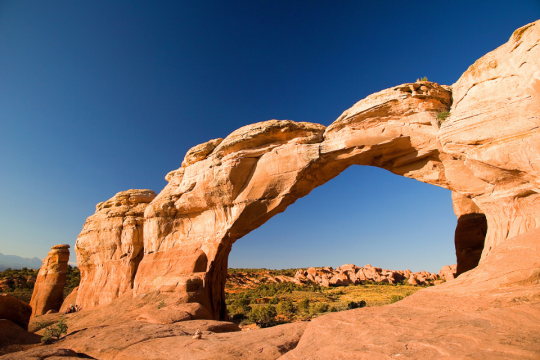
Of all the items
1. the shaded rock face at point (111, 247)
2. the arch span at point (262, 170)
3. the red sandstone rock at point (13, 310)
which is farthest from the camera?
the shaded rock face at point (111, 247)

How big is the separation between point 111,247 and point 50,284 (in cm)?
666

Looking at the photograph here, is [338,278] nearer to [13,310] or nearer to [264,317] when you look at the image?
[264,317]

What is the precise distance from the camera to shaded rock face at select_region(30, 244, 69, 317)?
20.0 m

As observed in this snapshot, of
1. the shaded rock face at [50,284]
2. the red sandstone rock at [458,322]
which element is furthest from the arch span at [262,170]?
the shaded rock face at [50,284]

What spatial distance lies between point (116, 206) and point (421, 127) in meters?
18.7

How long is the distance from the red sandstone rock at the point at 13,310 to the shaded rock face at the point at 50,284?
36.8 ft

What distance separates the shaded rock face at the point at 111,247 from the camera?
58.3ft

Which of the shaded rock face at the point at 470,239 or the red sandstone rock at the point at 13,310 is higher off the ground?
Result: the shaded rock face at the point at 470,239


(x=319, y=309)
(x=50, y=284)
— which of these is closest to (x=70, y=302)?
(x=50, y=284)

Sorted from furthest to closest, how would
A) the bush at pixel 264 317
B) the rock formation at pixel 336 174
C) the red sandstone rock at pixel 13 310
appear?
1. the bush at pixel 264 317
2. the red sandstone rock at pixel 13 310
3. the rock formation at pixel 336 174

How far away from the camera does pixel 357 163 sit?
13.3m

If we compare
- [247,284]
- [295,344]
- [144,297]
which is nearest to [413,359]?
[295,344]

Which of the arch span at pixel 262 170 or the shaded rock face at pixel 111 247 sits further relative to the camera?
the shaded rock face at pixel 111 247

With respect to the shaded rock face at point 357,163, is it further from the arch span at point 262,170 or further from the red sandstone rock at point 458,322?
the red sandstone rock at point 458,322
